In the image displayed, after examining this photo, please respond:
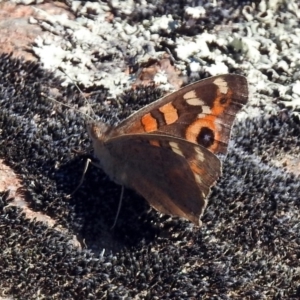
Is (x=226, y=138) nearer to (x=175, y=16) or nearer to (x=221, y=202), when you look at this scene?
(x=221, y=202)

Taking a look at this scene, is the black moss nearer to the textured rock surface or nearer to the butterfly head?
the textured rock surface

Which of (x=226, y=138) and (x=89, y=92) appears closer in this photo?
(x=226, y=138)

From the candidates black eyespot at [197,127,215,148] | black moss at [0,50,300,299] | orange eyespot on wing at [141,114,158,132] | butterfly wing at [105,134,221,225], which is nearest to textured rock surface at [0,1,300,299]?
black moss at [0,50,300,299]

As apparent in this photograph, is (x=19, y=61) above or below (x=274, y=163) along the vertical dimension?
above

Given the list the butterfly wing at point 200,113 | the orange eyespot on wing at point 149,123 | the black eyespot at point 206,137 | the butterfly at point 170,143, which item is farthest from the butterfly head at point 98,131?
the black eyespot at point 206,137

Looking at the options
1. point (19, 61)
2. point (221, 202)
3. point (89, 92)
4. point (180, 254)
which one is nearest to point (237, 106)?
point (221, 202)

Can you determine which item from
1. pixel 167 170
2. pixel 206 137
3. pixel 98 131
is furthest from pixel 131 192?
pixel 206 137

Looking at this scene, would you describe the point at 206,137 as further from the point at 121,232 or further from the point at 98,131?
the point at 121,232

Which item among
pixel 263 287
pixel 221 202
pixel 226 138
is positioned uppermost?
pixel 226 138
